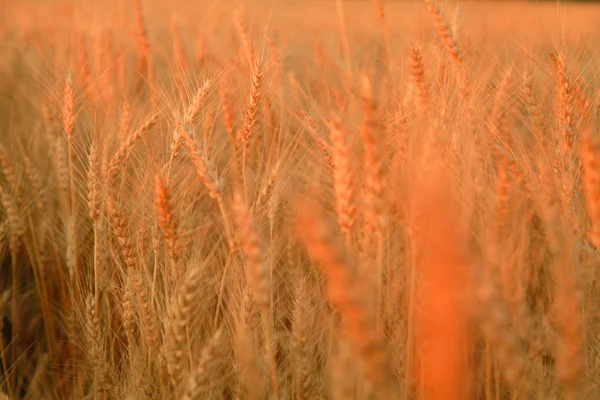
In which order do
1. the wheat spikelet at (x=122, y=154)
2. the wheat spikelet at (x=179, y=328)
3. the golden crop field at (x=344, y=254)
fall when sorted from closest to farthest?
1. the golden crop field at (x=344, y=254)
2. the wheat spikelet at (x=179, y=328)
3. the wheat spikelet at (x=122, y=154)

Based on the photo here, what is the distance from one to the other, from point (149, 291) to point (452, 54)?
104 centimetres

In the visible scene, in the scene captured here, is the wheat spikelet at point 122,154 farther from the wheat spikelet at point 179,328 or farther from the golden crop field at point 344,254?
the wheat spikelet at point 179,328

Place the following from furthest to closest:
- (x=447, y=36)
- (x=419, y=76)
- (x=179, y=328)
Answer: (x=447, y=36) < (x=419, y=76) < (x=179, y=328)

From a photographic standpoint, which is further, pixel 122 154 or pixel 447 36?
pixel 447 36

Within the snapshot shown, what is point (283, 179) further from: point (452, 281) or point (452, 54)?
point (452, 281)

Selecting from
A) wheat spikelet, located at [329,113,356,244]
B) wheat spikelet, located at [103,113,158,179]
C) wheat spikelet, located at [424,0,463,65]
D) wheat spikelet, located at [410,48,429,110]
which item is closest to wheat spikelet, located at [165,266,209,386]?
wheat spikelet, located at [329,113,356,244]

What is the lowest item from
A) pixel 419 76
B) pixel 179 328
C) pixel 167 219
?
pixel 179 328

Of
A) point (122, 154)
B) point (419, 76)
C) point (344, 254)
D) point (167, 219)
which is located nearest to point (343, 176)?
point (344, 254)

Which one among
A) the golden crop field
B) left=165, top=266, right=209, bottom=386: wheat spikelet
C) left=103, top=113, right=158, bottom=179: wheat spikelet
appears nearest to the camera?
the golden crop field

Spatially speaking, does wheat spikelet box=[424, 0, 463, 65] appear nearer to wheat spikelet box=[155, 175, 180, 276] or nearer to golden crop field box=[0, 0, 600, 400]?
golden crop field box=[0, 0, 600, 400]

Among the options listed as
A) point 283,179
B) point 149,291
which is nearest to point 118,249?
point 149,291

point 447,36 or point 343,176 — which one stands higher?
point 447,36

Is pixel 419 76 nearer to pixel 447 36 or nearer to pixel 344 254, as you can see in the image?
pixel 447 36

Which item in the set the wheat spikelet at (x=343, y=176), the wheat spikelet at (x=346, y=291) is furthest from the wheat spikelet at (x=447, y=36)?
the wheat spikelet at (x=346, y=291)
